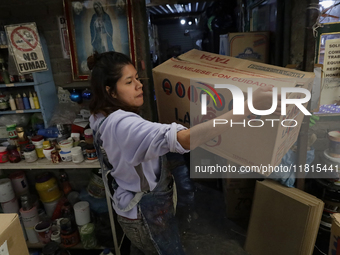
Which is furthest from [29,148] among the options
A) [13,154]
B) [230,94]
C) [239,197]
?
[239,197]

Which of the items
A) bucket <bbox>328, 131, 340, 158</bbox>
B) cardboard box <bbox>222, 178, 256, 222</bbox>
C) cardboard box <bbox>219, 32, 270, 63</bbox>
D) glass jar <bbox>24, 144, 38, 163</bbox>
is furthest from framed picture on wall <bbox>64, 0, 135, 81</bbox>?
bucket <bbox>328, 131, 340, 158</bbox>

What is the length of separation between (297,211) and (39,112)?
2276mm

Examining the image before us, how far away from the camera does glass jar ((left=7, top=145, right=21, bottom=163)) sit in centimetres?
194

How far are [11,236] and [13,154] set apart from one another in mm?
1262

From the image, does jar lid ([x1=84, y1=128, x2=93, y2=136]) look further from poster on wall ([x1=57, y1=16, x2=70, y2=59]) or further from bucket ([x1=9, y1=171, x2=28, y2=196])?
bucket ([x1=9, y1=171, x2=28, y2=196])

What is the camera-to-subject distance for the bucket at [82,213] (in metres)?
2.04

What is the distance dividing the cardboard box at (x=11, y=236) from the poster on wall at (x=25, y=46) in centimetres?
141

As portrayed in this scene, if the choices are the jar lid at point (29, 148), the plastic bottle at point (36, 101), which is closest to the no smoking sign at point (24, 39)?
the plastic bottle at point (36, 101)

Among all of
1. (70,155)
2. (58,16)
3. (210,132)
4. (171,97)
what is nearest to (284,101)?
(210,132)

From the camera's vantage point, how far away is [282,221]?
1769mm

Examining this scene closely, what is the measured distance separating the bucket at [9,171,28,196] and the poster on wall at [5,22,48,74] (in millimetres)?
1004

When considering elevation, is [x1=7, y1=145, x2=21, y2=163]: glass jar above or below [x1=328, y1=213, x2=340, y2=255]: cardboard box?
above

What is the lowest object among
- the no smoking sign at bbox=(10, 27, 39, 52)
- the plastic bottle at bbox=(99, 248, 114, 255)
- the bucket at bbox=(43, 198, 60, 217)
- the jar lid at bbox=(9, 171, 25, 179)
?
the plastic bottle at bbox=(99, 248, 114, 255)

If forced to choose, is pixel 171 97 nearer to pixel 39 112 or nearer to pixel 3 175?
pixel 39 112
